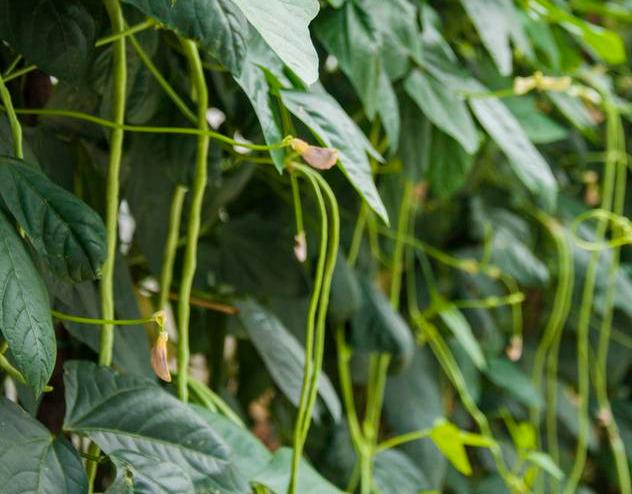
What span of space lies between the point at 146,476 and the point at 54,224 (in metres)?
0.12

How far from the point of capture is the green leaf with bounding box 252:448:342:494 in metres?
0.58

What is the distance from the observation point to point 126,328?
61cm

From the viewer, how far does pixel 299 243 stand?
1.82 ft

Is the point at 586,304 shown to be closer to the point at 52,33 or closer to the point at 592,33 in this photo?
the point at 592,33

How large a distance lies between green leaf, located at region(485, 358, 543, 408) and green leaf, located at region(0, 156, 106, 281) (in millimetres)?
768

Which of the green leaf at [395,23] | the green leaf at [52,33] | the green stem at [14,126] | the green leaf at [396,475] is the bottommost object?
the green leaf at [396,475]

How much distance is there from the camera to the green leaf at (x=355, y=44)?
0.64 metres

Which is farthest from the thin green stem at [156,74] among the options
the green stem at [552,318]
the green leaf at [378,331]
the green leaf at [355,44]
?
the green stem at [552,318]

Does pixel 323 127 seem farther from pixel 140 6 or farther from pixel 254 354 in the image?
pixel 254 354

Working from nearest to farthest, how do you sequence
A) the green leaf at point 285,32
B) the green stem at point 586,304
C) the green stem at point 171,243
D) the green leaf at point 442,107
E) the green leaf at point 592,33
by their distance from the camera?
1. the green leaf at point 285,32
2. the green stem at point 171,243
3. the green leaf at point 442,107
4. the green leaf at point 592,33
5. the green stem at point 586,304

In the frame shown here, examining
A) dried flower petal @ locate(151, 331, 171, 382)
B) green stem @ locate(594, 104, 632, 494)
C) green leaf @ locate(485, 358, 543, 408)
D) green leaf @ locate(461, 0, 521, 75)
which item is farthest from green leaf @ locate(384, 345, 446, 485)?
dried flower petal @ locate(151, 331, 171, 382)

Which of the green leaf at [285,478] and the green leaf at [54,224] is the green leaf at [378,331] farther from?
the green leaf at [54,224]

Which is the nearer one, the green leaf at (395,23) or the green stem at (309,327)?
the green stem at (309,327)

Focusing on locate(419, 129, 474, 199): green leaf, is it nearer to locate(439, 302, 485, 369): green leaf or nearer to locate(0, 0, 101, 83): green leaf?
locate(439, 302, 485, 369): green leaf
